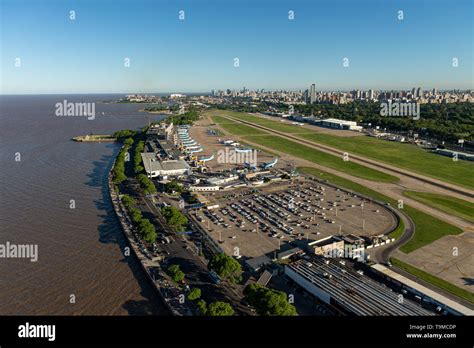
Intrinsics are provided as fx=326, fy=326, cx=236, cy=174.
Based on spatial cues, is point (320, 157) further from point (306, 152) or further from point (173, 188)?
point (173, 188)

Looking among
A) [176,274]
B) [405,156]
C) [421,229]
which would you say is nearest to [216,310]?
[176,274]

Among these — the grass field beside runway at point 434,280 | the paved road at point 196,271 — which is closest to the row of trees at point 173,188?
the paved road at point 196,271

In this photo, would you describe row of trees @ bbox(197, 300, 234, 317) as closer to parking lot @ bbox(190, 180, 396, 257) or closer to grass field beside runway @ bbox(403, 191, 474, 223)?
parking lot @ bbox(190, 180, 396, 257)

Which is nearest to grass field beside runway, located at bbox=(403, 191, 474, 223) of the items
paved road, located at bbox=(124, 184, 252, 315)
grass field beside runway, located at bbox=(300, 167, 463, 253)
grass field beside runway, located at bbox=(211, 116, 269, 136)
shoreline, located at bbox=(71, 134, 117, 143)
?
grass field beside runway, located at bbox=(300, 167, 463, 253)

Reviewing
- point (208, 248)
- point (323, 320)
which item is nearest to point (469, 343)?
point (323, 320)

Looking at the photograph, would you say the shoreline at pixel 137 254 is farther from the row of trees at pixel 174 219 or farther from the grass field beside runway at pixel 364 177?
the grass field beside runway at pixel 364 177

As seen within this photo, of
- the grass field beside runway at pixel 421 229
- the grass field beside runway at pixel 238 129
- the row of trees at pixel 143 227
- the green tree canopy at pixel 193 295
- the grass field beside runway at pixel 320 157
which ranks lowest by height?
the green tree canopy at pixel 193 295

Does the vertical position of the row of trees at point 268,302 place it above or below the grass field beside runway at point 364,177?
below
